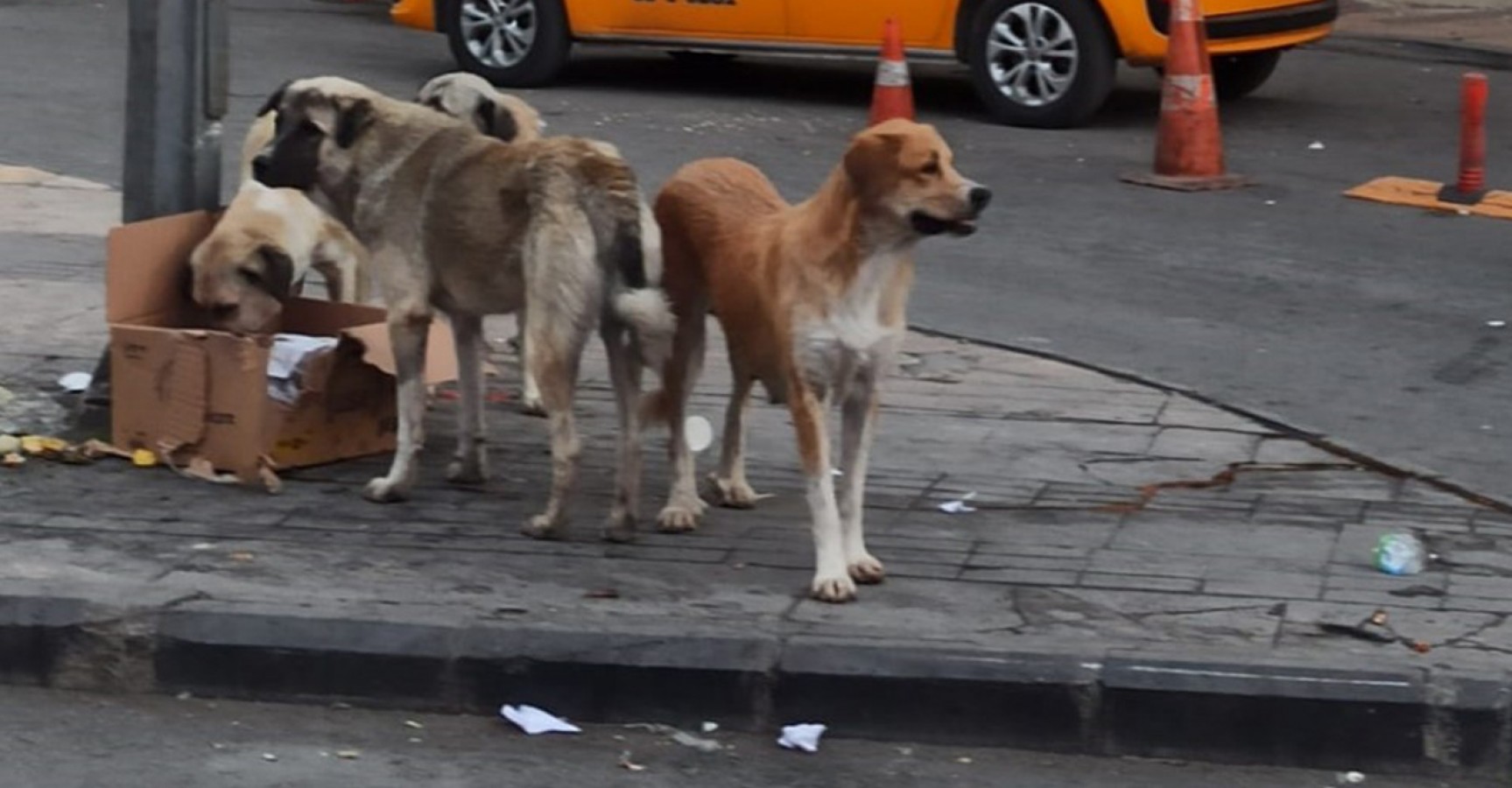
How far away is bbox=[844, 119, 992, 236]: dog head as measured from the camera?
5.98 m

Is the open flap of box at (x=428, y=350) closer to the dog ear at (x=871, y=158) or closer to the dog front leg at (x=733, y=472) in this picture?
the dog front leg at (x=733, y=472)

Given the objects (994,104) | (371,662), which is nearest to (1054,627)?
(371,662)

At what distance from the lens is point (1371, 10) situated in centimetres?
1967

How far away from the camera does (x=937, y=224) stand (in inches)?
236

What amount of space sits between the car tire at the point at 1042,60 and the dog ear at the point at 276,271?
6.91m

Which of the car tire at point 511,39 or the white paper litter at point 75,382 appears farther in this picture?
the car tire at point 511,39

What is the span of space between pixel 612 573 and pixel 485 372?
2.26m

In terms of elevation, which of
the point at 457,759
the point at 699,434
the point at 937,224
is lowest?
the point at 457,759

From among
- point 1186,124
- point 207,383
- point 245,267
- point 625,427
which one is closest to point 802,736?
point 625,427

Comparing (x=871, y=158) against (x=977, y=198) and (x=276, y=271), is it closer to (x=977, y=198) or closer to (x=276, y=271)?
(x=977, y=198)

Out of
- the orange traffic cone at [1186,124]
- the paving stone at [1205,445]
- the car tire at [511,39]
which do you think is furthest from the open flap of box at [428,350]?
the car tire at [511,39]

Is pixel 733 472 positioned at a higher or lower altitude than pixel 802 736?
higher

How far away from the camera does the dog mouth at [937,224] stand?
5984 millimetres

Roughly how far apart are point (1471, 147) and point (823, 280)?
6.88 meters
